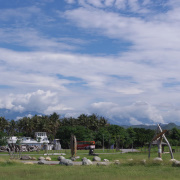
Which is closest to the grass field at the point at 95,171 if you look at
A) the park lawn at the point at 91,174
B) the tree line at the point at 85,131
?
the park lawn at the point at 91,174

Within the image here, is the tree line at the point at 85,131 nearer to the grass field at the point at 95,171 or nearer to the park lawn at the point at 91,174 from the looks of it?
the grass field at the point at 95,171

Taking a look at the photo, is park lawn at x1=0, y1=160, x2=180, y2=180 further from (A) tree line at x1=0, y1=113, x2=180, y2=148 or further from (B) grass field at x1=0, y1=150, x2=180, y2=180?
(A) tree line at x1=0, y1=113, x2=180, y2=148

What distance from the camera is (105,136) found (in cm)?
9750

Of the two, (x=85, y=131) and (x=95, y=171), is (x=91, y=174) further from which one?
(x=85, y=131)

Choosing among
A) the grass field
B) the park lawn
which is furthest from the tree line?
the park lawn

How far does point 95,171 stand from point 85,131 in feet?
258

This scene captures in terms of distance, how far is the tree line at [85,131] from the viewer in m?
98.7

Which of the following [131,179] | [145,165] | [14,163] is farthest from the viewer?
[14,163]

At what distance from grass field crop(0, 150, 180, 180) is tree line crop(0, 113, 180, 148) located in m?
55.7

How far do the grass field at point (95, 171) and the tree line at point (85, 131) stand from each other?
55715mm

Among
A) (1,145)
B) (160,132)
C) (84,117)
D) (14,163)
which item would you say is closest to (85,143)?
(1,145)

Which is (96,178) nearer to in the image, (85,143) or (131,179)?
(131,179)

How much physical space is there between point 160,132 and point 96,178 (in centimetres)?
2530

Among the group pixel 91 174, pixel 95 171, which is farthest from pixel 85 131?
pixel 91 174
